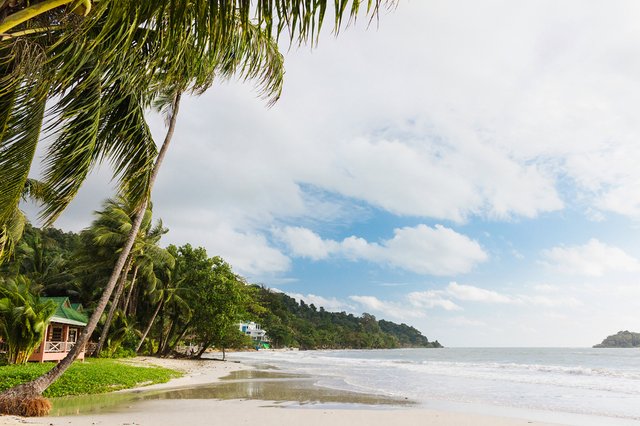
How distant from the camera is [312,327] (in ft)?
391

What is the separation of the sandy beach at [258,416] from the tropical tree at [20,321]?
684cm

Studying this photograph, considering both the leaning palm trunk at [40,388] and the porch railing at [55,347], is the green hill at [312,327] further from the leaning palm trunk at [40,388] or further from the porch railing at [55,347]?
the leaning palm trunk at [40,388]

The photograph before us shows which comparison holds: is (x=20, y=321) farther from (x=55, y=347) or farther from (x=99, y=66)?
(x=99, y=66)

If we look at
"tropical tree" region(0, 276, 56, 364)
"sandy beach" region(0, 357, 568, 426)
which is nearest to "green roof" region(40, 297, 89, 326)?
"tropical tree" region(0, 276, 56, 364)

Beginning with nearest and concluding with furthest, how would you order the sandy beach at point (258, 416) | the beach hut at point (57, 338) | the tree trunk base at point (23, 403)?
1. the tree trunk base at point (23, 403)
2. the sandy beach at point (258, 416)
3. the beach hut at point (57, 338)

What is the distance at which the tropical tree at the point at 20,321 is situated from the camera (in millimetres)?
15250

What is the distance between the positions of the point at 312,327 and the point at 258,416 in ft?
369

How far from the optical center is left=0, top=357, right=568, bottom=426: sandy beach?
8.47 meters

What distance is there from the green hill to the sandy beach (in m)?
64.0

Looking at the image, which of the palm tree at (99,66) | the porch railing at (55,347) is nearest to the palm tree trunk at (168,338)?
the porch railing at (55,347)

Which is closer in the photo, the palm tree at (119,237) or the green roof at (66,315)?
the green roof at (66,315)

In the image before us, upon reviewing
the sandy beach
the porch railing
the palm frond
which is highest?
the palm frond

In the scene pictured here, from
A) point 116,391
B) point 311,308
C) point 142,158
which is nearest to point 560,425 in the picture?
point 142,158

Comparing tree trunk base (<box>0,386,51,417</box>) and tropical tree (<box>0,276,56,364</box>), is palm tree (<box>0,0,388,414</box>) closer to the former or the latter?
tree trunk base (<box>0,386,51,417</box>)
